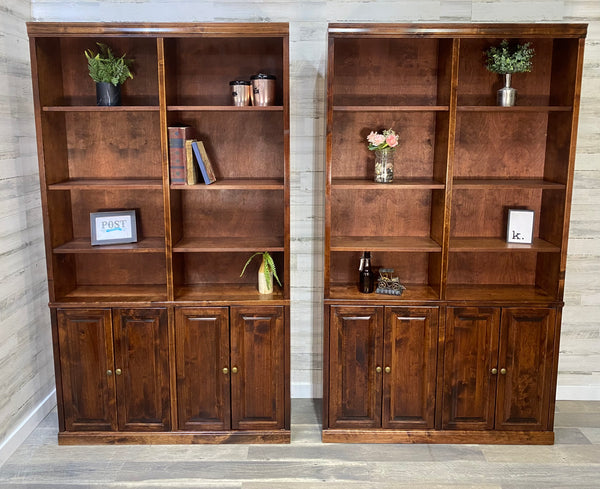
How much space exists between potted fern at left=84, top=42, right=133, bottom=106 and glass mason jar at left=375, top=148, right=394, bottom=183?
4.27 feet

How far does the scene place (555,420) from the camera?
343 centimetres

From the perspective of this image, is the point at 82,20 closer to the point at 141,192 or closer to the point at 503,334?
the point at 141,192

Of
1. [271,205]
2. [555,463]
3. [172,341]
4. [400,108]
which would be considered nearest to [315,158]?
[271,205]

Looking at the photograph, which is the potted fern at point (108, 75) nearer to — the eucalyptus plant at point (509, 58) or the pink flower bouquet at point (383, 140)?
the pink flower bouquet at point (383, 140)

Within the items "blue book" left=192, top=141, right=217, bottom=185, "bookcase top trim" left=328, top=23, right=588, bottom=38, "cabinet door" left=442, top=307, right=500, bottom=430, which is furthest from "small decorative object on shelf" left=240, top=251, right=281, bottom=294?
"bookcase top trim" left=328, top=23, right=588, bottom=38

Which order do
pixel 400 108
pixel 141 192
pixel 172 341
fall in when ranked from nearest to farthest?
pixel 400 108
pixel 172 341
pixel 141 192

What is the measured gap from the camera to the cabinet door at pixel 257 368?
309 cm

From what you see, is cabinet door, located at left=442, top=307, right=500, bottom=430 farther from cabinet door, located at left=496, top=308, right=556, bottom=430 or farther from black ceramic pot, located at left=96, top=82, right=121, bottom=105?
black ceramic pot, located at left=96, top=82, right=121, bottom=105

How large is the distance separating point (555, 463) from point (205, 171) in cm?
227

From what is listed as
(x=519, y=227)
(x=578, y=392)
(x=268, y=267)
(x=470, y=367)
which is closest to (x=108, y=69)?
(x=268, y=267)

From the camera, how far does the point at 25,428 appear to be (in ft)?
10.4

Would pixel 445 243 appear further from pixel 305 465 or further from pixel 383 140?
pixel 305 465

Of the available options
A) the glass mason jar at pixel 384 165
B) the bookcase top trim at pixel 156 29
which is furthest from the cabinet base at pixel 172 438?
the bookcase top trim at pixel 156 29

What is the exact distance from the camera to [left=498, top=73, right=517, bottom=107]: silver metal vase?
118 inches
